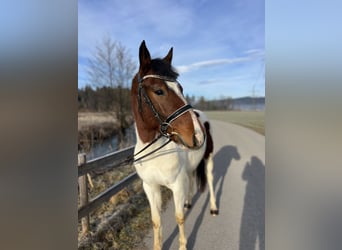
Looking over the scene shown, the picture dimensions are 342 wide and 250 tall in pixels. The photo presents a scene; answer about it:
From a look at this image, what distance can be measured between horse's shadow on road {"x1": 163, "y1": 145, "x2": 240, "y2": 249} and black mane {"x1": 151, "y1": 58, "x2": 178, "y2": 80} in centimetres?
205

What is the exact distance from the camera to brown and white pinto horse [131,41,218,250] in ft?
6.36

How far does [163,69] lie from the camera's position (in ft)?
6.59

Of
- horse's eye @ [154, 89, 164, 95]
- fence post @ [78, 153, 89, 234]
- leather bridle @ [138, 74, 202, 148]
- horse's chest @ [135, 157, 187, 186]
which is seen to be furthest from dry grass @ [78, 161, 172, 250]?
horse's eye @ [154, 89, 164, 95]

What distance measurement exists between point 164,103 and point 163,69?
0.32 m

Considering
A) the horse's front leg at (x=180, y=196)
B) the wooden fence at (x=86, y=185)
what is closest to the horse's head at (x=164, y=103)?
the horse's front leg at (x=180, y=196)

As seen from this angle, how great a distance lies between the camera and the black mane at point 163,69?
1989mm

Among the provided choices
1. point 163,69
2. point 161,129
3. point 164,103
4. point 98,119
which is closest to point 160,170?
point 161,129

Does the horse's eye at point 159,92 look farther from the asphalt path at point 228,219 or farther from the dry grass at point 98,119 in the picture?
the dry grass at point 98,119

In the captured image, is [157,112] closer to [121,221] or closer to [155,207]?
[155,207]

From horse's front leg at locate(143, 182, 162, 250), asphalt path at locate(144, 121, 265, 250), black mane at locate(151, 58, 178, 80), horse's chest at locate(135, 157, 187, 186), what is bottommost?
asphalt path at locate(144, 121, 265, 250)

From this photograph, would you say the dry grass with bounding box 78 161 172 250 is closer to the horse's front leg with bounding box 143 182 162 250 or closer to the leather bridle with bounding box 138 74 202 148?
the horse's front leg with bounding box 143 182 162 250
